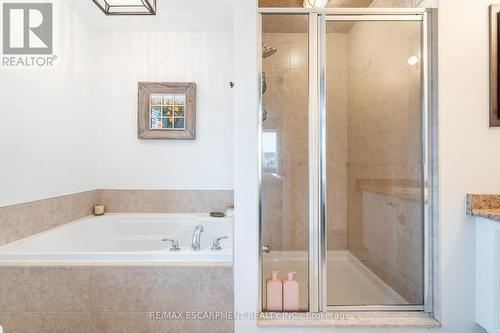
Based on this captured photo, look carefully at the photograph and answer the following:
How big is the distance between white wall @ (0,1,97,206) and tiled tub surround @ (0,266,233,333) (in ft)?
2.11

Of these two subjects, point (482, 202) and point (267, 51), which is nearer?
point (482, 202)

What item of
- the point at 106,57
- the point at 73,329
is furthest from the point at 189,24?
the point at 73,329

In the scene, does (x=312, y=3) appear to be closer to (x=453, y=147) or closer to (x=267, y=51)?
(x=267, y=51)

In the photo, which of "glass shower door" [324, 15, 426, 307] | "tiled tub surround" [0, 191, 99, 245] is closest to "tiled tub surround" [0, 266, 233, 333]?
"tiled tub surround" [0, 191, 99, 245]

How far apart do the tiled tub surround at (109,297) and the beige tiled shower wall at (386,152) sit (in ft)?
3.79

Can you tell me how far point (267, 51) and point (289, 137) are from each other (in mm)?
590

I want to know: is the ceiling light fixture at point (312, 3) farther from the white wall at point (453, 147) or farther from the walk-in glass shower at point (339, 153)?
the white wall at point (453, 147)

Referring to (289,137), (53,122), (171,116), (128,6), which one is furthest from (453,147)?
(53,122)

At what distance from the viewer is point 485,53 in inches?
65.4

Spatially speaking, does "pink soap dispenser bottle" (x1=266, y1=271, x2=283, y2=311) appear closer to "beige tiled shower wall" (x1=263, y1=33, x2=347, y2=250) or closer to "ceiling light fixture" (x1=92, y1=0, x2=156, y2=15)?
"beige tiled shower wall" (x1=263, y1=33, x2=347, y2=250)

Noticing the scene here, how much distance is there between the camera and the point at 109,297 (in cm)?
164

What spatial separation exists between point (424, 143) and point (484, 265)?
2.61 feet

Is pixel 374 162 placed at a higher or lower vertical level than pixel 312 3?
lower

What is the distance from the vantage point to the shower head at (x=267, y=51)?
1.77 m
